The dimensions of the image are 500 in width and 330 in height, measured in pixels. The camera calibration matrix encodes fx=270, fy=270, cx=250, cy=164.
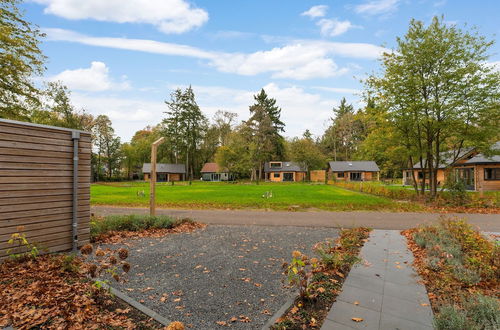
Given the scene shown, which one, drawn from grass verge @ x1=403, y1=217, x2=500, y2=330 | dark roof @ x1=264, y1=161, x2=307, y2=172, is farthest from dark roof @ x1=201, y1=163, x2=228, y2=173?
grass verge @ x1=403, y1=217, x2=500, y2=330

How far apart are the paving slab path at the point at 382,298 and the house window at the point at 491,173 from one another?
27805 millimetres

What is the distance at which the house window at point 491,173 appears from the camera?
83.5ft

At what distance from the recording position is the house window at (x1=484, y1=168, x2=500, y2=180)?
2545cm

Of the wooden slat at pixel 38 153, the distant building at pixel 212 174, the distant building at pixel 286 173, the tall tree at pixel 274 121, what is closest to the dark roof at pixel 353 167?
the distant building at pixel 286 173

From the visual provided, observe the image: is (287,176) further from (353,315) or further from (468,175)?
(353,315)

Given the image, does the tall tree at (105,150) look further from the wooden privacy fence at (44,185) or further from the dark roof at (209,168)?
the wooden privacy fence at (44,185)

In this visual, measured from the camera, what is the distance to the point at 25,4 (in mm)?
12781

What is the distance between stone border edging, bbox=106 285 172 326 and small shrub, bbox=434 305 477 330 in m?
2.89

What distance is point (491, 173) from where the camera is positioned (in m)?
25.7

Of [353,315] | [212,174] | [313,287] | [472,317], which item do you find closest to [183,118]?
[212,174]

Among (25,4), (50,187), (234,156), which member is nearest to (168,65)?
(25,4)

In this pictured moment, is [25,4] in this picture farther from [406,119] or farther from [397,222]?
[406,119]

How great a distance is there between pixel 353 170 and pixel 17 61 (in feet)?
153

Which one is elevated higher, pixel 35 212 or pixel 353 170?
pixel 353 170
